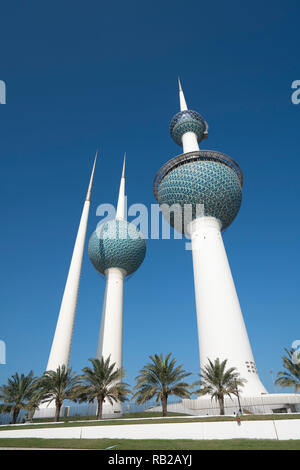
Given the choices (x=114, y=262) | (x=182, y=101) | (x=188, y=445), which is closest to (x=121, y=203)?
(x=114, y=262)

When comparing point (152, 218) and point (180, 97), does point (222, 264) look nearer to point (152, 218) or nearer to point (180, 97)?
point (152, 218)

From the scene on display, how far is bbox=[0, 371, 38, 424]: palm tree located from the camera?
2942cm

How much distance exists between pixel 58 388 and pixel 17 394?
5.59m

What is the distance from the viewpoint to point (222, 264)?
38.3 metres

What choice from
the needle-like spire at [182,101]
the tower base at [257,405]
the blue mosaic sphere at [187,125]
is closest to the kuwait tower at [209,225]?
the blue mosaic sphere at [187,125]

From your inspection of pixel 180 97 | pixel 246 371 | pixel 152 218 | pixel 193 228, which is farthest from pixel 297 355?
pixel 180 97

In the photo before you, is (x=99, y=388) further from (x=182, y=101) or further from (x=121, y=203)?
(x=182, y=101)

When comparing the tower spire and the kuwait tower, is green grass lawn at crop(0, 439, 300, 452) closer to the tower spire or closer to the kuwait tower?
the kuwait tower

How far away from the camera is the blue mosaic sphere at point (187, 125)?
55.1 meters

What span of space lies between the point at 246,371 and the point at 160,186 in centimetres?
3061

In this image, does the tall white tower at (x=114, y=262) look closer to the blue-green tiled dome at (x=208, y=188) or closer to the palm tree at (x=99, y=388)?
the blue-green tiled dome at (x=208, y=188)

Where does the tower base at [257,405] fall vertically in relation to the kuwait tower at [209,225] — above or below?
below

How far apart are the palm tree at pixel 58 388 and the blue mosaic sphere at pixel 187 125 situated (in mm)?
45394

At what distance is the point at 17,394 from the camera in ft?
97.9
